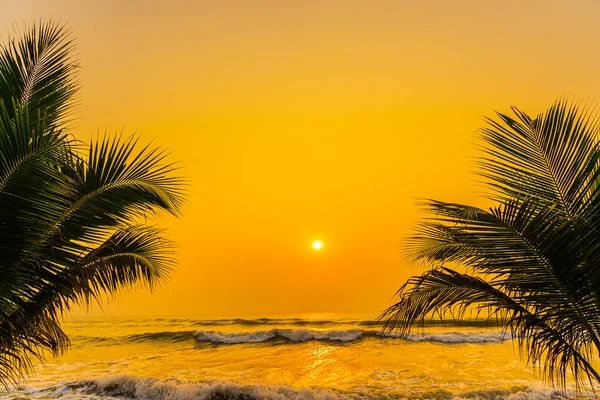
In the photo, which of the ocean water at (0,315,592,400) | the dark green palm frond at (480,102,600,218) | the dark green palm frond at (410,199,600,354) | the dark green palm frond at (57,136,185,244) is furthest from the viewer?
the ocean water at (0,315,592,400)

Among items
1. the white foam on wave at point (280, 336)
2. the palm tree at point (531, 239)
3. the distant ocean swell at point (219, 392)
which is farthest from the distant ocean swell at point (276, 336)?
the palm tree at point (531, 239)

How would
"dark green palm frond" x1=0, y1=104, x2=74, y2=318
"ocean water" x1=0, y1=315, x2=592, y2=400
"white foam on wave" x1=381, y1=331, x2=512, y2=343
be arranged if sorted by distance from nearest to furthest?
"dark green palm frond" x1=0, y1=104, x2=74, y2=318
"ocean water" x1=0, y1=315, x2=592, y2=400
"white foam on wave" x1=381, y1=331, x2=512, y2=343

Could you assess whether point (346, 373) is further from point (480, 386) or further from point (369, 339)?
point (369, 339)

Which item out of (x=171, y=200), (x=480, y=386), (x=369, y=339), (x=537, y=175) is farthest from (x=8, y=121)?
(x=369, y=339)

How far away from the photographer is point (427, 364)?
16.3 metres

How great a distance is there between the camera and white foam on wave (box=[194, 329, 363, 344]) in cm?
2553

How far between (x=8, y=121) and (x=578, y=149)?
5.56 m

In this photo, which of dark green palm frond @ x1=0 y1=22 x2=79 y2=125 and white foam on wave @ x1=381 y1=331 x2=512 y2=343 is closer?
dark green palm frond @ x1=0 y1=22 x2=79 y2=125

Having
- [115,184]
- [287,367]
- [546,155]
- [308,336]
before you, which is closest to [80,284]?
[115,184]

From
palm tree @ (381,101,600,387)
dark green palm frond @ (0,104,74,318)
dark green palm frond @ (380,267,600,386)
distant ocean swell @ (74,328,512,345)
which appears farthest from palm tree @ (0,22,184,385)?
distant ocean swell @ (74,328,512,345)

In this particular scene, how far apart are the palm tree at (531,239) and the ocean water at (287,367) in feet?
5.66

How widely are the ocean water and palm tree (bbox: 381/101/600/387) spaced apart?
173cm

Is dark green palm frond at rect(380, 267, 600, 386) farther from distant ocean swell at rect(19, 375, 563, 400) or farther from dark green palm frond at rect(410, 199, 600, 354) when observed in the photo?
distant ocean swell at rect(19, 375, 563, 400)

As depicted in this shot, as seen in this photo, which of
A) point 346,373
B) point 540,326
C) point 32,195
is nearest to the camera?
point 32,195
